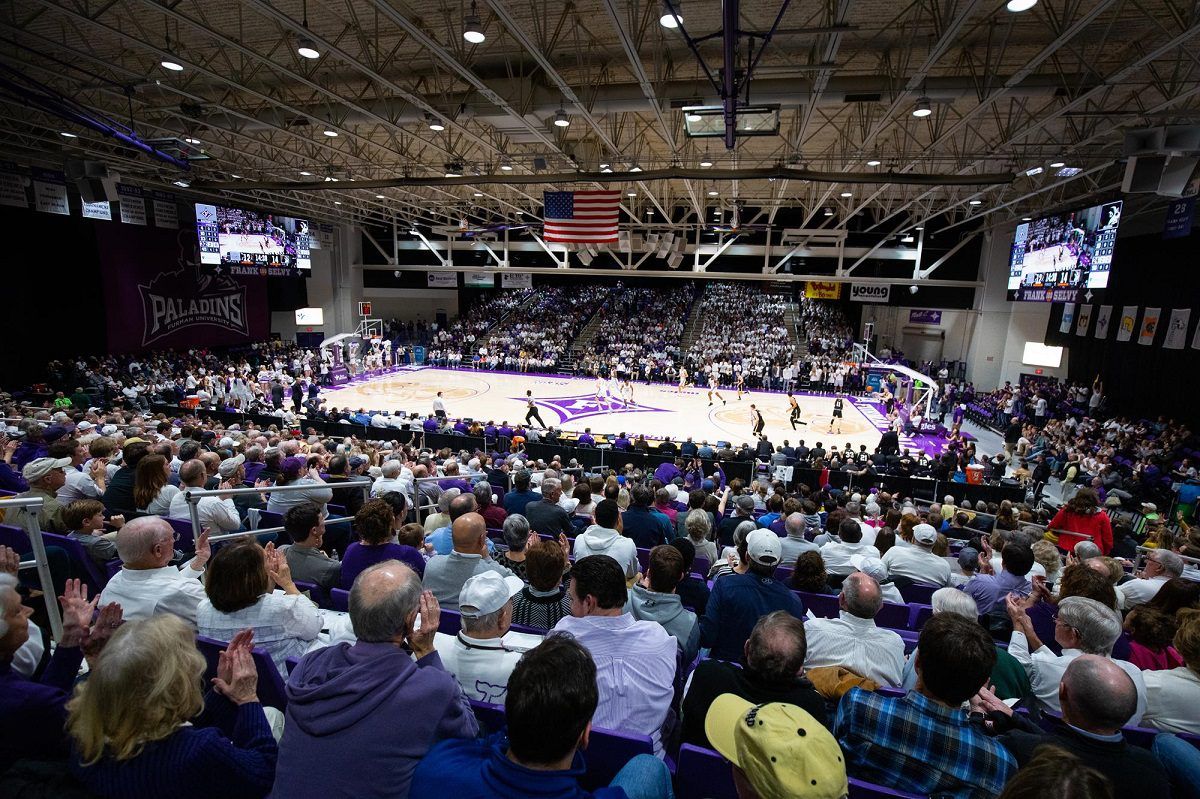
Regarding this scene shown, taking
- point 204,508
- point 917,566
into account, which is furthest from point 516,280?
point 917,566

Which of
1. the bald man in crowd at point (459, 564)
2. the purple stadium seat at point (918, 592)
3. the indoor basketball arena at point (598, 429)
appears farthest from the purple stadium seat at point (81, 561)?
the purple stadium seat at point (918, 592)

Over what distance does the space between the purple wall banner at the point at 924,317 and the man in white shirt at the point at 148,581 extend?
3320 cm

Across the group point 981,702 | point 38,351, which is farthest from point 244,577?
point 38,351

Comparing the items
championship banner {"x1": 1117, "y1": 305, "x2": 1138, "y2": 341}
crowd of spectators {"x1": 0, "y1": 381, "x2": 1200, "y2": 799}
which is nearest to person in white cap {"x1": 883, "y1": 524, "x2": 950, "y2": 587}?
crowd of spectators {"x1": 0, "y1": 381, "x2": 1200, "y2": 799}

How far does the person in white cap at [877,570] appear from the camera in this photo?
4699mm

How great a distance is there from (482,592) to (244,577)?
109cm

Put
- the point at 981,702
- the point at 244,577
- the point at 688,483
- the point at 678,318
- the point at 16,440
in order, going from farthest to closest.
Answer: the point at 678,318 < the point at 688,483 < the point at 16,440 < the point at 244,577 < the point at 981,702

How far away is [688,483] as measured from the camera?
1077 cm

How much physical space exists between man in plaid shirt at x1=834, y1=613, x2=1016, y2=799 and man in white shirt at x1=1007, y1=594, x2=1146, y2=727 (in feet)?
Answer: 3.82

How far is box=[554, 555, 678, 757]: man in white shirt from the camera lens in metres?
2.36

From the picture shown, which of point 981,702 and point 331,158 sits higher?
point 331,158

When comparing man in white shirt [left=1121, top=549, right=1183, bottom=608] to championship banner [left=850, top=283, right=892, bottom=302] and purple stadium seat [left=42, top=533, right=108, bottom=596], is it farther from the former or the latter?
championship banner [left=850, top=283, right=892, bottom=302]

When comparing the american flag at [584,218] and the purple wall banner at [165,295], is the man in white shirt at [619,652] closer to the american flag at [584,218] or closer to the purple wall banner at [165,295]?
the american flag at [584,218]

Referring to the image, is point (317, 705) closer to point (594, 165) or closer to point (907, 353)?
point (594, 165)
